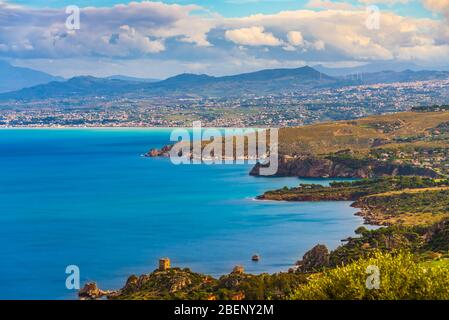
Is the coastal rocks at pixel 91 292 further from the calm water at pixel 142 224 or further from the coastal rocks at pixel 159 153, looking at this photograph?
the coastal rocks at pixel 159 153

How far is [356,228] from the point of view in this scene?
236ft

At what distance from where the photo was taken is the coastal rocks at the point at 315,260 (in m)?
51.2

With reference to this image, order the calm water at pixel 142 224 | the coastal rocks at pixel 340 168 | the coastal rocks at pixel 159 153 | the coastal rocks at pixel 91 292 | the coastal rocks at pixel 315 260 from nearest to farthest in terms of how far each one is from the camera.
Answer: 1. the coastal rocks at pixel 91 292
2. the coastal rocks at pixel 315 260
3. the calm water at pixel 142 224
4. the coastal rocks at pixel 340 168
5. the coastal rocks at pixel 159 153

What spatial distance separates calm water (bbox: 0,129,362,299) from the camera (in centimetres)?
5775

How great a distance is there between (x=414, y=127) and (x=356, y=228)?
82.7m

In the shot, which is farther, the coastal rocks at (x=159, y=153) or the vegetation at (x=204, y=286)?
the coastal rocks at (x=159, y=153)

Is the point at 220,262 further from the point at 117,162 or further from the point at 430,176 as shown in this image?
the point at 117,162

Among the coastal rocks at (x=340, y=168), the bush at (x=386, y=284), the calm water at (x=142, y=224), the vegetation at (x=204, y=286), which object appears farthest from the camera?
the coastal rocks at (x=340, y=168)

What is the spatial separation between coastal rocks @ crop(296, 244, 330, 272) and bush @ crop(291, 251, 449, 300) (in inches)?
958

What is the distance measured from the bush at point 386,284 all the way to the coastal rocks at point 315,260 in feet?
79.9

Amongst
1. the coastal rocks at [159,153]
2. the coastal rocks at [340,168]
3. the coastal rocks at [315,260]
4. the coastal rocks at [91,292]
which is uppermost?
the coastal rocks at [159,153]

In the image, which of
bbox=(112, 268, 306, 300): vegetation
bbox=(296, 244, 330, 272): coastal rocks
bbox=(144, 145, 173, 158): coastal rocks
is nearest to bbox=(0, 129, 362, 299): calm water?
bbox=(296, 244, 330, 272): coastal rocks

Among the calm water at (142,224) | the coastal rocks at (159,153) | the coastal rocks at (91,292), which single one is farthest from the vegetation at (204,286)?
the coastal rocks at (159,153)
